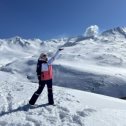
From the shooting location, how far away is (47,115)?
11484 millimetres

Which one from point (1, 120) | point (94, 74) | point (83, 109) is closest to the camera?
point (1, 120)

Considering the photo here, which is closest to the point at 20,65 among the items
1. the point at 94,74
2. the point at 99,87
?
the point at 94,74

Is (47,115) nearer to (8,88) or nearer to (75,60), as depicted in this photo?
(8,88)

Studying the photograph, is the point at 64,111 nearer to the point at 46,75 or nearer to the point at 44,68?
the point at 46,75

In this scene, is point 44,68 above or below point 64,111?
above

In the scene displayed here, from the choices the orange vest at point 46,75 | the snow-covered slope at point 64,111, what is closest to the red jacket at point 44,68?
the orange vest at point 46,75

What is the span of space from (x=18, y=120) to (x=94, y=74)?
117 ft

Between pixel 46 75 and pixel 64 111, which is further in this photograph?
pixel 46 75

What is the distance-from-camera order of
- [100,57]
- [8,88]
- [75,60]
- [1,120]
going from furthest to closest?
[100,57] → [75,60] → [8,88] → [1,120]

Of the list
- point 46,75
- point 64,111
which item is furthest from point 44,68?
point 64,111

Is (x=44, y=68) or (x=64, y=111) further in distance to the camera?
(x=44, y=68)

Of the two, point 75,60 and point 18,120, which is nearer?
point 18,120

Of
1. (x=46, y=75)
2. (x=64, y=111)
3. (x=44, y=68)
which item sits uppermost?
(x=44, y=68)

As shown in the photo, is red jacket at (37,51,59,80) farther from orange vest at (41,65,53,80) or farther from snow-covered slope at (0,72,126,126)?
snow-covered slope at (0,72,126,126)
